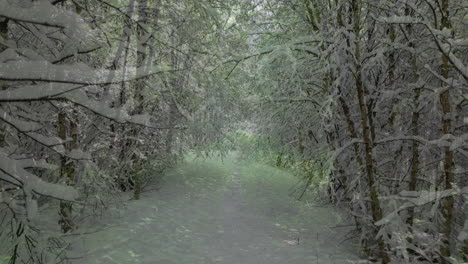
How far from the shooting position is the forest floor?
241 inches

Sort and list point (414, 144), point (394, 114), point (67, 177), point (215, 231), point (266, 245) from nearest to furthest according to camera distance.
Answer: point (414, 144) → point (394, 114) → point (67, 177) → point (266, 245) → point (215, 231)

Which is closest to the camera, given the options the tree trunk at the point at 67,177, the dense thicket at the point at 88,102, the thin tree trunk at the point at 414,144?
the dense thicket at the point at 88,102

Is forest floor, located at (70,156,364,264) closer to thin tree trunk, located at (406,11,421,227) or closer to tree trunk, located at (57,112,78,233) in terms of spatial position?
tree trunk, located at (57,112,78,233)

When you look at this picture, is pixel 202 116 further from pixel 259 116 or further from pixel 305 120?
pixel 305 120

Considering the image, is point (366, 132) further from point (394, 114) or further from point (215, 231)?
point (215, 231)

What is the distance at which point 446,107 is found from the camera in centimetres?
478

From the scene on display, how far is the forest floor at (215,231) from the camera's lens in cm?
612

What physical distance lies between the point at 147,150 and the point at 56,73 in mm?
7542

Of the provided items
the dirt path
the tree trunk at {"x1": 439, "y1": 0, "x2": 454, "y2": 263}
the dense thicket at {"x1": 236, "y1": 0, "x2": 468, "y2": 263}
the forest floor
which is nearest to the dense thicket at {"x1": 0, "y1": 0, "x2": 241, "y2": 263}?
the forest floor

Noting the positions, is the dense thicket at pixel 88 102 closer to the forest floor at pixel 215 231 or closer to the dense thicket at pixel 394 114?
the forest floor at pixel 215 231

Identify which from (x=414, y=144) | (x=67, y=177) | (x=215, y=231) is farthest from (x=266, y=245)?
(x=67, y=177)

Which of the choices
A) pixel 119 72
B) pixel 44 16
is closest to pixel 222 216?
pixel 119 72

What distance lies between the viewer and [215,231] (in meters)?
7.68

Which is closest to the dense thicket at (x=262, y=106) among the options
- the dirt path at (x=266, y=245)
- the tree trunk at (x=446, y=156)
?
the tree trunk at (x=446, y=156)
